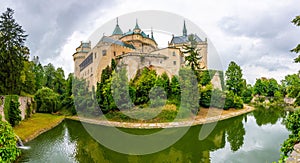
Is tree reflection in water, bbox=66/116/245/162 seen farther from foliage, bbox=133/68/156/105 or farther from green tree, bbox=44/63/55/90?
green tree, bbox=44/63/55/90

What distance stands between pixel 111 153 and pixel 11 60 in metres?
10.8

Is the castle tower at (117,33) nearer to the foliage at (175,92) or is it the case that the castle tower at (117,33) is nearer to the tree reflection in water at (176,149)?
the foliage at (175,92)

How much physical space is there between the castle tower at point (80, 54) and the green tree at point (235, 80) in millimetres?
23324

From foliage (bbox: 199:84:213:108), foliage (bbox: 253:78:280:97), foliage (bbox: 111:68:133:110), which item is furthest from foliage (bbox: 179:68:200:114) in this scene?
foliage (bbox: 253:78:280:97)

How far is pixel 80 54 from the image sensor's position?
112ft

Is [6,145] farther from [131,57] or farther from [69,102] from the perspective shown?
[69,102]

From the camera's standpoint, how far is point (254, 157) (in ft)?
33.6

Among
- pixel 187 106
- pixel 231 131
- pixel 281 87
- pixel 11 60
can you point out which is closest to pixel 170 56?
pixel 187 106

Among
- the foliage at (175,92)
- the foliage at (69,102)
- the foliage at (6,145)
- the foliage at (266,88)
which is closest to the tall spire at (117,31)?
→ the foliage at (69,102)

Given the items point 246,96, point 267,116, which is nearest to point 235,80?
point 246,96

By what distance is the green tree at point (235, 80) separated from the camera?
111ft

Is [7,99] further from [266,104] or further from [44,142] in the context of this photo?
[266,104]

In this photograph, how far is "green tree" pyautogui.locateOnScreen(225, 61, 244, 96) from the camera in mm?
33750

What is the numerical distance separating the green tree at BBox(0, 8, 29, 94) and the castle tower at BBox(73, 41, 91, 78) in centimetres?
1808
